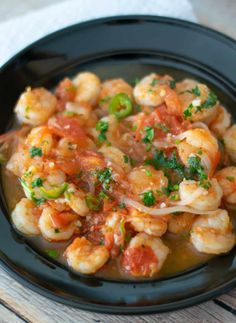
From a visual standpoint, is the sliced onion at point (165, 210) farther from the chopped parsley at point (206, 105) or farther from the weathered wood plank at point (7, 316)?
the weathered wood plank at point (7, 316)

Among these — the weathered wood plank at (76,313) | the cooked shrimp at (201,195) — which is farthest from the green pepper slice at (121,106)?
the weathered wood plank at (76,313)

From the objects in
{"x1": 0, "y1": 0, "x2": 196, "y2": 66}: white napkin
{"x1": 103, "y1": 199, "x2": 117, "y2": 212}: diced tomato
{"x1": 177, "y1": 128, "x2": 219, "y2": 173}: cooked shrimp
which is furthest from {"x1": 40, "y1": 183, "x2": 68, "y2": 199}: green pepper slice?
{"x1": 0, "y1": 0, "x2": 196, "y2": 66}: white napkin

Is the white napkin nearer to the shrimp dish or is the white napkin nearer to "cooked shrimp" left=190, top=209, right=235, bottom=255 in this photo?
the shrimp dish

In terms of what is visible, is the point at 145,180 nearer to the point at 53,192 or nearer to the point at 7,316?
the point at 53,192

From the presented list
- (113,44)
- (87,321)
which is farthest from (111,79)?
(87,321)

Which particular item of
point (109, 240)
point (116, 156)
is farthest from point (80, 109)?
point (109, 240)

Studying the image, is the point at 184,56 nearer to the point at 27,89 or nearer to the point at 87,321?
the point at 27,89
